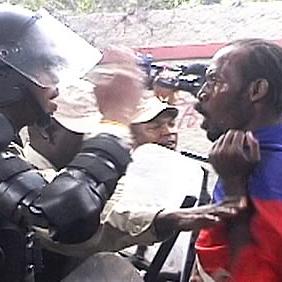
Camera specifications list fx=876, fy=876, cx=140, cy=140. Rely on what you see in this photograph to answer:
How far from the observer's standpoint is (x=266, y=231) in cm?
163

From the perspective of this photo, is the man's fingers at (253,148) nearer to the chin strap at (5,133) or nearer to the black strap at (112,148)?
the black strap at (112,148)

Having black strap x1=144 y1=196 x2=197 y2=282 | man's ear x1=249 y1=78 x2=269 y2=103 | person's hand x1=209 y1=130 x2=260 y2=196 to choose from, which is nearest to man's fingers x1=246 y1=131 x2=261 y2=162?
person's hand x1=209 y1=130 x2=260 y2=196

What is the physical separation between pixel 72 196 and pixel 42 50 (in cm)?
41

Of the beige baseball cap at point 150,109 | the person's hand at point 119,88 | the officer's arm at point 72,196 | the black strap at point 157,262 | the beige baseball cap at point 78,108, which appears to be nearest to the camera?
the officer's arm at point 72,196

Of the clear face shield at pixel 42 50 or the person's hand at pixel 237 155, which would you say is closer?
the person's hand at pixel 237 155

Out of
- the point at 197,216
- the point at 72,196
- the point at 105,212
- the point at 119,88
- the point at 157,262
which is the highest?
the point at 119,88

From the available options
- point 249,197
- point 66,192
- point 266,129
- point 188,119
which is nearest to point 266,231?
point 249,197

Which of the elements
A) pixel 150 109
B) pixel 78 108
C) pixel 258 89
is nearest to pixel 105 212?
pixel 78 108

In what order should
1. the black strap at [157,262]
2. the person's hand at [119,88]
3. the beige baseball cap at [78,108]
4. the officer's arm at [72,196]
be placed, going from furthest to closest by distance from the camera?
the black strap at [157,262] < the beige baseball cap at [78,108] < the person's hand at [119,88] < the officer's arm at [72,196]

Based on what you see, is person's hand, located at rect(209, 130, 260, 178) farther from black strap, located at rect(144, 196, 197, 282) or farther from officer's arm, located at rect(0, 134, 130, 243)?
black strap, located at rect(144, 196, 197, 282)

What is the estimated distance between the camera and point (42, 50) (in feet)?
6.17

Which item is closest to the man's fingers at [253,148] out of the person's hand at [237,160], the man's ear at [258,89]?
the person's hand at [237,160]

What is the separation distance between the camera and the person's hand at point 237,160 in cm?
167

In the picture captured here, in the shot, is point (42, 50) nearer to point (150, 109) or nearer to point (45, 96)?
point (45, 96)
